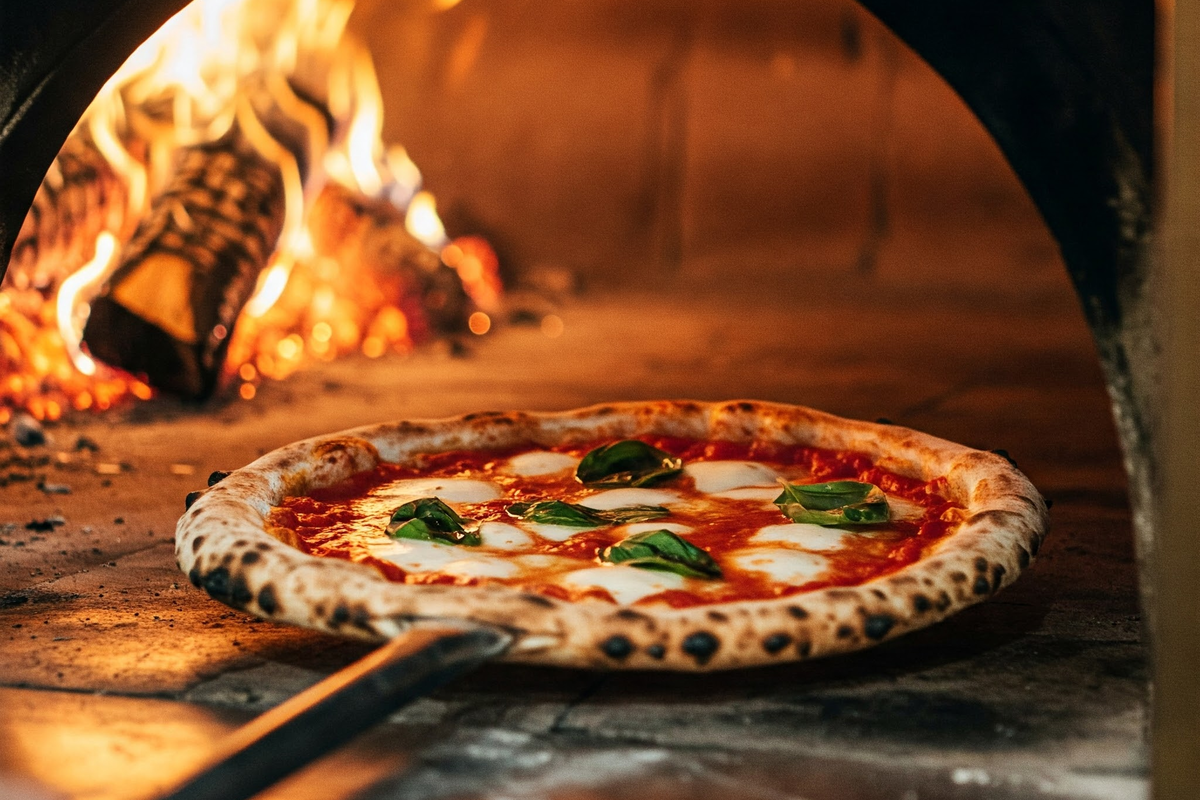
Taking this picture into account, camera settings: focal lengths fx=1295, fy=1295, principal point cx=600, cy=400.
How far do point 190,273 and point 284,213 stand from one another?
0.83 m

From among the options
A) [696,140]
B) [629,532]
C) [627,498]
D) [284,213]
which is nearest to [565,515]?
[629,532]

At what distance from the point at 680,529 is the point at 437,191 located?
695cm

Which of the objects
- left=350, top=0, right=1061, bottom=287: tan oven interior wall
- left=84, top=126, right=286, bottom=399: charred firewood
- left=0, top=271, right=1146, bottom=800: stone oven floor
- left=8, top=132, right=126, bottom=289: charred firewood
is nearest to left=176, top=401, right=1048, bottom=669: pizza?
left=0, top=271, right=1146, bottom=800: stone oven floor

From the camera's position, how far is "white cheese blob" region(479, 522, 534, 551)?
2.33 m

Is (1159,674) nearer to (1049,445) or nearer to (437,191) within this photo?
(1049,445)

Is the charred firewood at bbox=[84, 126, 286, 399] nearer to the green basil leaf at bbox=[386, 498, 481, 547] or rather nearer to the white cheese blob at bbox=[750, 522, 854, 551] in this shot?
the green basil leaf at bbox=[386, 498, 481, 547]

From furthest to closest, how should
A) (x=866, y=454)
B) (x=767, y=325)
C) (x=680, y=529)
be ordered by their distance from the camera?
1. (x=767, y=325)
2. (x=866, y=454)
3. (x=680, y=529)

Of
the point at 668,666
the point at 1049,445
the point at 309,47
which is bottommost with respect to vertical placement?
the point at 1049,445

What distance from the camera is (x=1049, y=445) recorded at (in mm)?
4320

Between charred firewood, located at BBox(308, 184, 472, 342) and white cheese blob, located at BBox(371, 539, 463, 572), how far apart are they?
430 cm

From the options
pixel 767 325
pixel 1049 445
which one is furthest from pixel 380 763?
pixel 767 325

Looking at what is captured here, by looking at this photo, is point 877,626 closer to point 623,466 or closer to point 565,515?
point 565,515

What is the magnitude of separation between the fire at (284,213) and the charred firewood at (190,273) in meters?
0.08

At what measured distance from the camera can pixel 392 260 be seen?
670 cm
